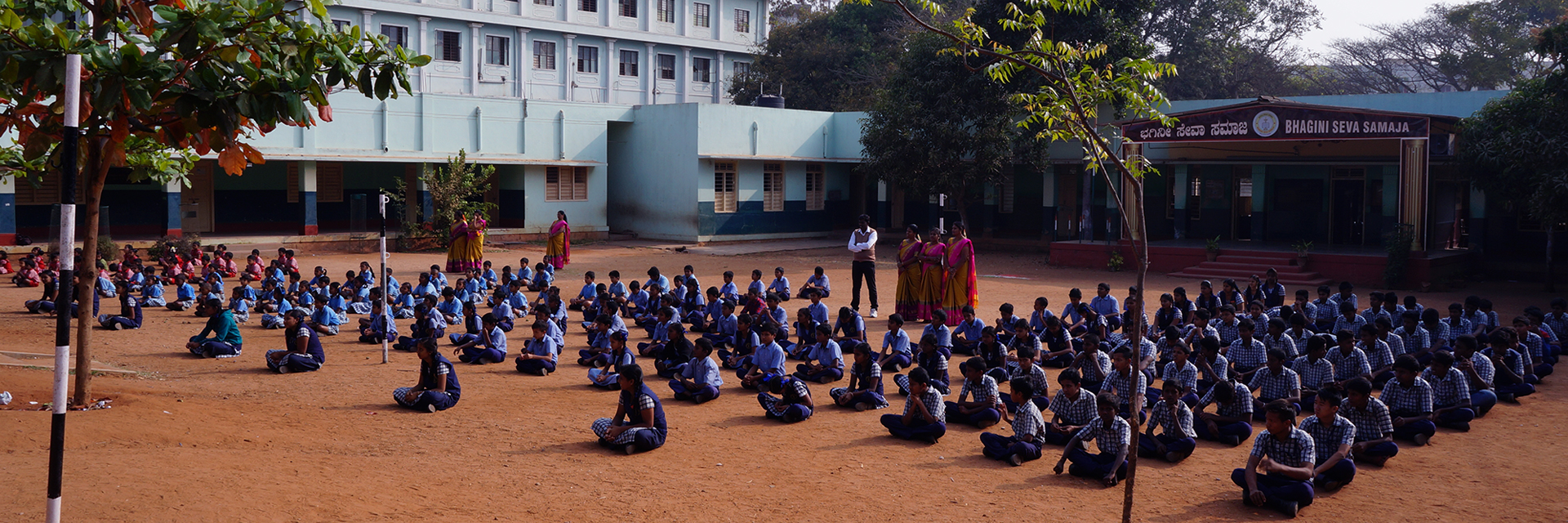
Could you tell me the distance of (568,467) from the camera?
26.7 feet

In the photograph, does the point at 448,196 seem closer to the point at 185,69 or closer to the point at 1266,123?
the point at 1266,123

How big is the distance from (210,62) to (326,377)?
195 inches

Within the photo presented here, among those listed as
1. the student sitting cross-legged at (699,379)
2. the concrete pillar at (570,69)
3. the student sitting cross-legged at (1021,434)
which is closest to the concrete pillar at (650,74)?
the concrete pillar at (570,69)

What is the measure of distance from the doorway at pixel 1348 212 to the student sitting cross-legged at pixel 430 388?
22.1 metres

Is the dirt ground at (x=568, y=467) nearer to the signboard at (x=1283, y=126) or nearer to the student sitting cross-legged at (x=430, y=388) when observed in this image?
the student sitting cross-legged at (x=430, y=388)

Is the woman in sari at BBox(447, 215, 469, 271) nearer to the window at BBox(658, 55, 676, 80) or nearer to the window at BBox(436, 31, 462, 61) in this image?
the window at BBox(436, 31, 462, 61)

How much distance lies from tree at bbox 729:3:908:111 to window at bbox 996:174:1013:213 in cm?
→ 914

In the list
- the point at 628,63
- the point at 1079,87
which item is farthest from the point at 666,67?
the point at 1079,87

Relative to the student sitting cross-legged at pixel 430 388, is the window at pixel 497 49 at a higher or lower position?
higher

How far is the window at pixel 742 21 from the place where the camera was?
4634 centimetres

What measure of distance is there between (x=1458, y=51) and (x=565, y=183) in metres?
30.1

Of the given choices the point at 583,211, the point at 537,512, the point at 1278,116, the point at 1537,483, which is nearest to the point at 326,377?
the point at 537,512

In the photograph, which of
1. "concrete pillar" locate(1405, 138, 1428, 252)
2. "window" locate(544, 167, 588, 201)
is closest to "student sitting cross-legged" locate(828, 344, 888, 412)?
"concrete pillar" locate(1405, 138, 1428, 252)

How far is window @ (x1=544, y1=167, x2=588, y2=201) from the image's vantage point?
31203 mm
